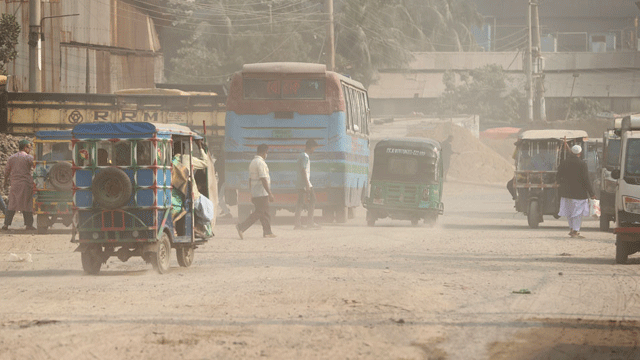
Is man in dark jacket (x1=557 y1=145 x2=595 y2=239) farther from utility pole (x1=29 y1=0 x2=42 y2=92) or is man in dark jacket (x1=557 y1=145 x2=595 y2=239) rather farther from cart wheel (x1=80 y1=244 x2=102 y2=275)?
utility pole (x1=29 y1=0 x2=42 y2=92)

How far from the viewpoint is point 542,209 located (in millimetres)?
24438

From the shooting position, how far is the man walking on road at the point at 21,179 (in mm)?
21078

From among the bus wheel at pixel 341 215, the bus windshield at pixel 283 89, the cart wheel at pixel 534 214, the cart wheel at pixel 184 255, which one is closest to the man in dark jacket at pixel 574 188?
the cart wheel at pixel 534 214

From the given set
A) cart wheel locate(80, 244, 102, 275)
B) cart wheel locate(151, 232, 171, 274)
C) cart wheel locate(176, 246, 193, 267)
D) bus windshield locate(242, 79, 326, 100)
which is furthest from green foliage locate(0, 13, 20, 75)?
cart wheel locate(151, 232, 171, 274)

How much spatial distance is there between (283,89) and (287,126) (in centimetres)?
93

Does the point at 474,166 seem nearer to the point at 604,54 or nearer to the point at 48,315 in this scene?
the point at 604,54

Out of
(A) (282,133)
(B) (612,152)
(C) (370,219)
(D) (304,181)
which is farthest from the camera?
(C) (370,219)

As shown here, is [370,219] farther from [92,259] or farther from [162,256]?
[92,259]

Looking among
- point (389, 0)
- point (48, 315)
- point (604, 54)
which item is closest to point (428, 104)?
point (389, 0)

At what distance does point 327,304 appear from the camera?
9914 millimetres

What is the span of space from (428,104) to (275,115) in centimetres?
5599

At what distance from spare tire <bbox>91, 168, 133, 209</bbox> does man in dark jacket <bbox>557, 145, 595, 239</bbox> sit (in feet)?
35.3

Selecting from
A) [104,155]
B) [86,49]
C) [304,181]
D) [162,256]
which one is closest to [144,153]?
[104,155]

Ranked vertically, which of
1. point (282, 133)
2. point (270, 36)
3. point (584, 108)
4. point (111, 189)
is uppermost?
point (270, 36)
